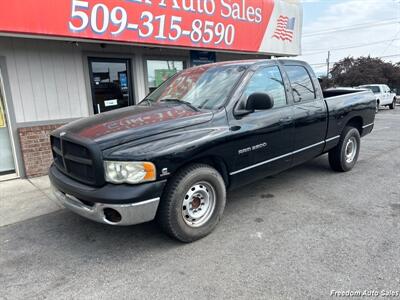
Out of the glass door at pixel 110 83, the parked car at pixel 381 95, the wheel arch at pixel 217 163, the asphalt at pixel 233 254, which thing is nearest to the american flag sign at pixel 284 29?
the glass door at pixel 110 83

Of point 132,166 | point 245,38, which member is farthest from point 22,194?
point 245,38

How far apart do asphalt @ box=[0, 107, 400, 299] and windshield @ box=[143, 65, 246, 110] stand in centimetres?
150

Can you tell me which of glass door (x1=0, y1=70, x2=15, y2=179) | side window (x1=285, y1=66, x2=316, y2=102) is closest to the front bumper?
side window (x1=285, y1=66, x2=316, y2=102)

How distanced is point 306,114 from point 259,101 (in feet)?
4.16

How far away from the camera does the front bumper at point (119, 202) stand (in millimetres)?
2654

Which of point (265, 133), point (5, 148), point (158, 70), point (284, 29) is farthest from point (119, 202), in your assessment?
point (284, 29)

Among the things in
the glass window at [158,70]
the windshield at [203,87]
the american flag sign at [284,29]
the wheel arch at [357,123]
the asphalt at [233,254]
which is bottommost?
the asphalt at [233,254]

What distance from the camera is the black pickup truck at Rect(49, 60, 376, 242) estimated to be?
2719 mm

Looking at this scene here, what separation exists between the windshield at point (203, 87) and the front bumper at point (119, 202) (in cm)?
125

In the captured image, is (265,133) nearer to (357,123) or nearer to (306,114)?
(306,114)

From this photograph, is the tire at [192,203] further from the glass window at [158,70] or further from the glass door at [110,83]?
the glass window at [158,70]

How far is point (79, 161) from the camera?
293cm

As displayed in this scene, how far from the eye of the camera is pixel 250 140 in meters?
3.52

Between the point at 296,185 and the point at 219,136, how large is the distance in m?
2.28
